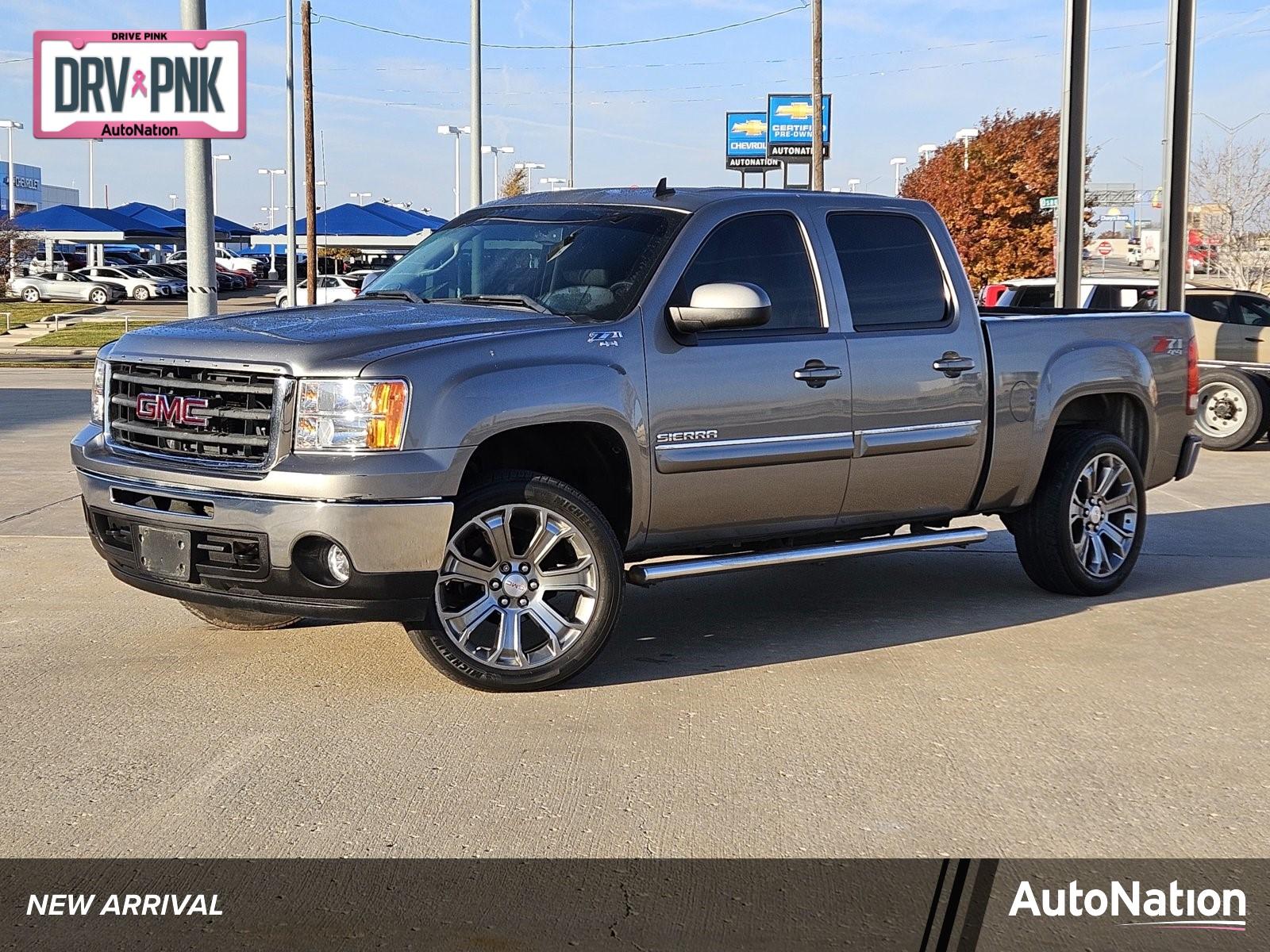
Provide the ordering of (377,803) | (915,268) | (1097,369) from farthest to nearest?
(1097,369), (915,268), (377,803)

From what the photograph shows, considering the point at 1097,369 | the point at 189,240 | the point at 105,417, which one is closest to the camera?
the point at 105,417

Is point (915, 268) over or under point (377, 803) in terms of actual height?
over

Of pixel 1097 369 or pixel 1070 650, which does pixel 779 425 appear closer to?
pixel 1070 650

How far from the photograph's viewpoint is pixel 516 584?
19.7 feet

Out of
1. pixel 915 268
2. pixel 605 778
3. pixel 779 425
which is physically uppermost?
pixel 915 268

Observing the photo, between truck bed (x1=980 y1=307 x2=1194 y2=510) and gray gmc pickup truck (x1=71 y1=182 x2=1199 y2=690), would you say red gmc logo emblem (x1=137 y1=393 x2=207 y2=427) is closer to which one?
gray gmc pickup truck (x1=71 y1=182 x2=1199 y2=690)

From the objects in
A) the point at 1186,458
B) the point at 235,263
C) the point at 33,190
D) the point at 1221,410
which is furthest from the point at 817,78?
the point at 33,190

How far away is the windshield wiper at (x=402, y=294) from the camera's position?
6914 millimetres

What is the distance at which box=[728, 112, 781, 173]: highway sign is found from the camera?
75.2 meters

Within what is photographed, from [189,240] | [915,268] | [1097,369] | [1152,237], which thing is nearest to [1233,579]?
[1097,369]

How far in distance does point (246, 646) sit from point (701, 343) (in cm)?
239

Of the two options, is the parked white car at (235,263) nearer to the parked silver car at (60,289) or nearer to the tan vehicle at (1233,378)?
the parked silver car at (60,289)

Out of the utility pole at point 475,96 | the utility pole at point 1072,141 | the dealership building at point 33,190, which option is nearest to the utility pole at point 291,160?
the utility pole at point 475,96

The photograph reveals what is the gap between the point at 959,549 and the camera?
965 cm
